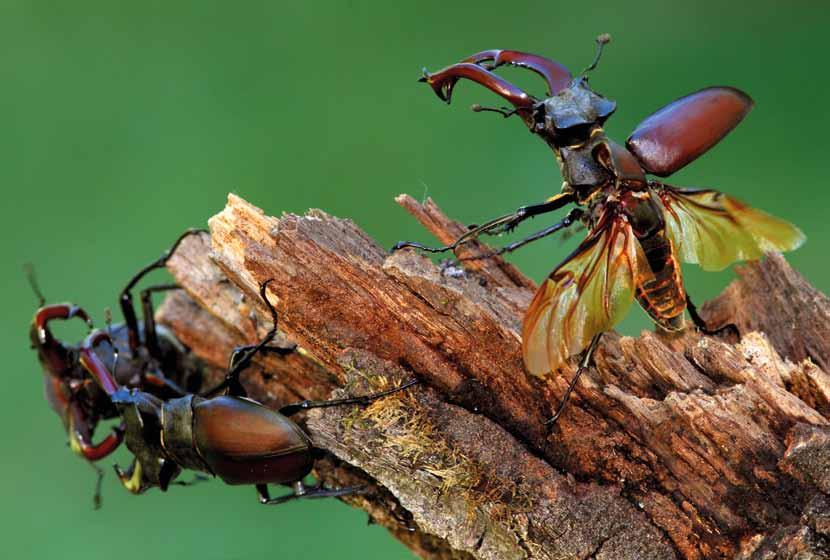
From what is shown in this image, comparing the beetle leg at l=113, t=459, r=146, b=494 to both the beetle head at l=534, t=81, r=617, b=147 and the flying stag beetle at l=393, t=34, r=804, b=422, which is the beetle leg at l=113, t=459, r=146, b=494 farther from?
the beetle head at l=534, t=81, r=617, b=147

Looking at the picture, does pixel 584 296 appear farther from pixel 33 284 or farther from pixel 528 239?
pixel 33 284

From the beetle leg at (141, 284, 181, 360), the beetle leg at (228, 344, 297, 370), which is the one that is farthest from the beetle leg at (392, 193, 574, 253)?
the beetle leg at (141, 284, 181, 360)

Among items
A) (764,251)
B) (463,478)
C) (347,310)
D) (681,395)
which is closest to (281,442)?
(347,310)

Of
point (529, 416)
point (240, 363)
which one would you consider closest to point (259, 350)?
point (240, 363)

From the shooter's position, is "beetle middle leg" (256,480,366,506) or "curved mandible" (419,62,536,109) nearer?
"curved mandible" (419,62,536,109)

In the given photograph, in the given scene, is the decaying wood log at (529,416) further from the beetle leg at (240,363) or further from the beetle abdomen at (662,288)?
the beetle leg at (240,363)

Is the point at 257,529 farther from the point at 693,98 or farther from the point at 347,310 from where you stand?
the point at 693,98
